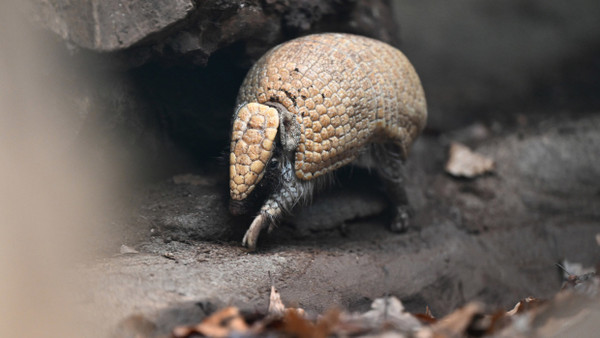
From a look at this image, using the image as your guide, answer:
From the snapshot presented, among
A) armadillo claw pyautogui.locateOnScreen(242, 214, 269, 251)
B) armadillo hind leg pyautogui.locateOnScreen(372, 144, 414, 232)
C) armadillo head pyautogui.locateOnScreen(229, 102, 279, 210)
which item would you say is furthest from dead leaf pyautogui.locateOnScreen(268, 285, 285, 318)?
armadillo hind leg pyautogui.locateOnScreen(372, 144, 414, 232)

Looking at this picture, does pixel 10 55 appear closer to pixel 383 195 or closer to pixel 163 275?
pixel 163 275

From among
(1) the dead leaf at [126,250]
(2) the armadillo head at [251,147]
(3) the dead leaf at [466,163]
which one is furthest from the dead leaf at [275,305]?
(3) the dead leaf at [466,163]

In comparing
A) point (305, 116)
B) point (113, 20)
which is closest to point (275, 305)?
point (305, 116)

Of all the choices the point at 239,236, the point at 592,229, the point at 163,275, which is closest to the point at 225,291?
the point at 163,275

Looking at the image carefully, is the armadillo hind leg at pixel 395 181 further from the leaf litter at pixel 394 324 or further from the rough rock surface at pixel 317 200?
the leaf litter at pixel 394 324

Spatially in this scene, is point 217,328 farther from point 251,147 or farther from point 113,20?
point 113,20

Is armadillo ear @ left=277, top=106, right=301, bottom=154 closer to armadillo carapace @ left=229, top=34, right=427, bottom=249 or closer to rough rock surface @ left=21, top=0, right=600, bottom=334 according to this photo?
armadillo carapace @ left=229, top=34, right=427, bottom=249
